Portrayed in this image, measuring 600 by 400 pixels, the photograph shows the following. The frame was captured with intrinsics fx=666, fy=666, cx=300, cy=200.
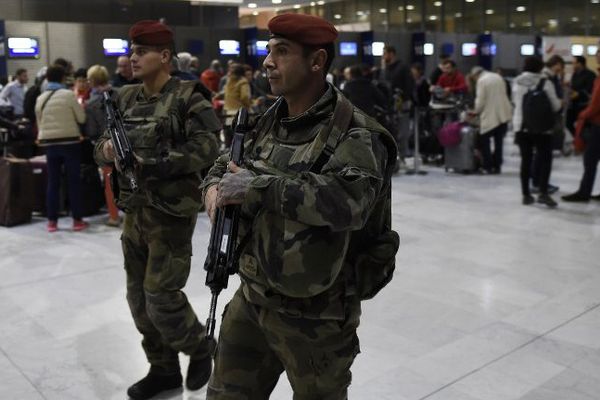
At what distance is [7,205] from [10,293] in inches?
96.2

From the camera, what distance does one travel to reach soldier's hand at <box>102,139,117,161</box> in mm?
2885

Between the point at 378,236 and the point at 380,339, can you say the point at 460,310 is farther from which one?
the point at 378,236

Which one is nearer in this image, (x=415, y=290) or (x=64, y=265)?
(x=415, y=290)

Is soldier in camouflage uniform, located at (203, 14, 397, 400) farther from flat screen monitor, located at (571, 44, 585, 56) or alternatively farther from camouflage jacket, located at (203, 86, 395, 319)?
flat screen monitor, located at (571, 44, 585, 56)

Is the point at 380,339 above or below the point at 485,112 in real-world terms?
below

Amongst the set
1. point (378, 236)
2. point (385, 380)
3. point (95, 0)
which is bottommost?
point (385, 380)

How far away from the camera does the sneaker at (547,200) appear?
7387 mm

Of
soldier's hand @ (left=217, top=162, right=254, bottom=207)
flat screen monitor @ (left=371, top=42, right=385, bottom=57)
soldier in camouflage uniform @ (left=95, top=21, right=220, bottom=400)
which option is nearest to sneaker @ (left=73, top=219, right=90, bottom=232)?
soldier in camouflage uniform @ (left=95, top=21, right=220, bottom=400)

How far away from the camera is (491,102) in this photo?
9422 millimetres

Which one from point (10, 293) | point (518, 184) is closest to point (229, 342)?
point (10, 293)

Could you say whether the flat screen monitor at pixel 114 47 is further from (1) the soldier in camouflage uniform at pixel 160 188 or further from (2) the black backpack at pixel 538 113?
(1) the soldier in camouflage uniform at pixel 160 188

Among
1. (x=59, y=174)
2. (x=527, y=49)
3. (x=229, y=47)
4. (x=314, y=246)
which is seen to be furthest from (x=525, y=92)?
(x=527, y=49)

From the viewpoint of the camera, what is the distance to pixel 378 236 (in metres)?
1.87

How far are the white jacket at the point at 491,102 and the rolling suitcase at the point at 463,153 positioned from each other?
195 mm
